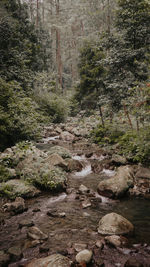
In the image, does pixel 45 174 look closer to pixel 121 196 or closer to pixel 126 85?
pixel 121 196

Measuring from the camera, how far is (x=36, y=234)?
3646 mm

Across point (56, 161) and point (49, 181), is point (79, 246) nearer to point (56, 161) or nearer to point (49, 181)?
point (49, 181)

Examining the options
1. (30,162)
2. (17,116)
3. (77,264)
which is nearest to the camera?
(77,264)

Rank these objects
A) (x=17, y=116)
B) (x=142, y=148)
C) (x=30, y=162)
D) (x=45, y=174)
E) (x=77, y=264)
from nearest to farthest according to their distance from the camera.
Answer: (x=77, y=264)
(x=45, y=174)
(x=30, y=162)
(x=142, y=148)
(x=17, y=116)

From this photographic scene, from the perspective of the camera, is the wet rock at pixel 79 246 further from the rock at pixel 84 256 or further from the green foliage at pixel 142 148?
the green foliage at pixel 142 148

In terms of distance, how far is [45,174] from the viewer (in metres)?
6.16

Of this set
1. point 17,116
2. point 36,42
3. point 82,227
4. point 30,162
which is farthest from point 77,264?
point 36,42

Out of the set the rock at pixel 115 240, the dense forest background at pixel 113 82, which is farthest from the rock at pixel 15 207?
the dense forest background at pixel 113 82

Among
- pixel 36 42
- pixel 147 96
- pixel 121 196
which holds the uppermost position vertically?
pixel 36 42

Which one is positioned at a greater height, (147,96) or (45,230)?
(147,96)

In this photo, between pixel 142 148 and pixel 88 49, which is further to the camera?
pixel 88 49

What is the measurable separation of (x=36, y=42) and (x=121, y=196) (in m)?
18.6

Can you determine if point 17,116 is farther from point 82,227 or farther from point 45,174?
point 82,227

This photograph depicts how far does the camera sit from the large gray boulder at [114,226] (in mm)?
3746
